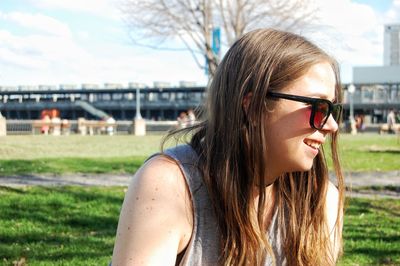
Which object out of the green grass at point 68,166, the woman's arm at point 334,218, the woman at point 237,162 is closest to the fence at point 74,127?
the green grass at point 68,166

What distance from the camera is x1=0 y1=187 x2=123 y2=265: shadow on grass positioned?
489 cm

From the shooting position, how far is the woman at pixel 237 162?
6.09 ft

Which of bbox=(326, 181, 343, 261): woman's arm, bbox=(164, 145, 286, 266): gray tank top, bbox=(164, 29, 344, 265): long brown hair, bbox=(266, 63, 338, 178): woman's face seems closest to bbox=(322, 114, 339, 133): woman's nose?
bbox=(266, 63, 338, 178): woman's face

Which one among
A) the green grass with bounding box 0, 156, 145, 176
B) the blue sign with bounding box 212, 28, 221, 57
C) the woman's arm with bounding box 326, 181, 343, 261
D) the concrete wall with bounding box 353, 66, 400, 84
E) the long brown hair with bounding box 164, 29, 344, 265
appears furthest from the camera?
the concrete wall with bounding box 353, 66, 400, 84

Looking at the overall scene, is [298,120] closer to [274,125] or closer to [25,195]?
[274,125]

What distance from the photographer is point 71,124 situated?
4375 centimetres

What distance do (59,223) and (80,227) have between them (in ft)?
0.71

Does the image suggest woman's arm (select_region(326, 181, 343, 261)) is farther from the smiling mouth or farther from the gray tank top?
the gray tank top

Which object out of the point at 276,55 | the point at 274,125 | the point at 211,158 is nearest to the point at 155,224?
the point at 211,158

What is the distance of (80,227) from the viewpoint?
19.9 feet

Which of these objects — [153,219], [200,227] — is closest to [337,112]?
[200,227]

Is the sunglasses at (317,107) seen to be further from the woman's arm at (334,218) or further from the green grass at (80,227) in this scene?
the green grass at (80,227)

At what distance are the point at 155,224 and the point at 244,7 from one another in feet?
63.8

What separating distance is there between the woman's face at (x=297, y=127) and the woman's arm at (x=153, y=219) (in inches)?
12.7
